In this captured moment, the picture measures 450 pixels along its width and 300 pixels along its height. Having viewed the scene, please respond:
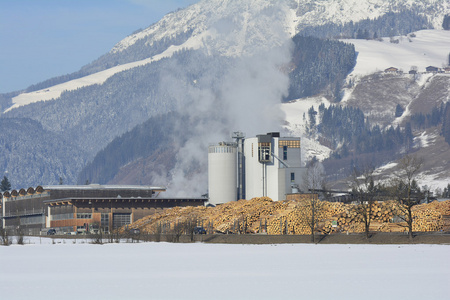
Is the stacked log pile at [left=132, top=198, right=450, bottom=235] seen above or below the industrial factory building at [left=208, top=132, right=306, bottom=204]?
below

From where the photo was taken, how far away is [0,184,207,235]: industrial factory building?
163950 mm

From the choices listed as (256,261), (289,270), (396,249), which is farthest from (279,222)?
(289,270)

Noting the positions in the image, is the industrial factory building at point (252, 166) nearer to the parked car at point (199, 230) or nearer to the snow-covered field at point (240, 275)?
the parked car at point (199, 230)

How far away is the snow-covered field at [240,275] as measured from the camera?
1718 inches

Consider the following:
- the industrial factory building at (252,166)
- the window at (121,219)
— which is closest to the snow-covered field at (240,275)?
the window at (121,219)

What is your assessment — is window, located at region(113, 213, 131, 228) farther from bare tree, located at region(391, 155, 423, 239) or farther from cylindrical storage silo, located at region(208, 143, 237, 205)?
bare tree, located at region(391, 155, 423, 239)

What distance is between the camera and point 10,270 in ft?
197

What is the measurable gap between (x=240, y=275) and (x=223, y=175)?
401 feet

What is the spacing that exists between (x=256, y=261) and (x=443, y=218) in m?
35.0

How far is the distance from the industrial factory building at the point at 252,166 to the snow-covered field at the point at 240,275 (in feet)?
319

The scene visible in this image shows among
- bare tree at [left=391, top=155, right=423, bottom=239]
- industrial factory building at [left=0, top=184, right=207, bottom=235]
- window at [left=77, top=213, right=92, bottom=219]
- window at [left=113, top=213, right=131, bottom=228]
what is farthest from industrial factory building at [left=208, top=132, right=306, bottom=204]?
bare tree at [left=391, top=155, right=423, bottom=239]

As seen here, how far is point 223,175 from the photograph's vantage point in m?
176

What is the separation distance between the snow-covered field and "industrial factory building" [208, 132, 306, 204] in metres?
97.1

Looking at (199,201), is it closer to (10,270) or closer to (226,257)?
(226,257)
